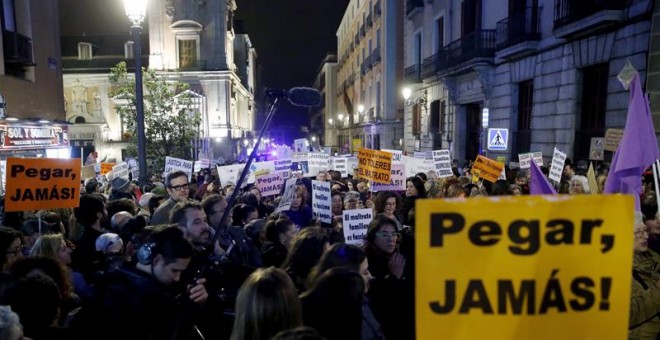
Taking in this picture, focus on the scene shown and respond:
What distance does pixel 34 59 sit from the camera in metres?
16.0

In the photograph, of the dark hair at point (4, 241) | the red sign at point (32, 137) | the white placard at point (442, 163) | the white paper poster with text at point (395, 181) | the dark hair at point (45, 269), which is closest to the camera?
the dark hair at point (45, 269)

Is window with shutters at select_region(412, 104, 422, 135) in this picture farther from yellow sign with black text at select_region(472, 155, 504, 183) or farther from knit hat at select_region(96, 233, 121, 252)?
knit hat at select_region(96, 233, 121, 252)

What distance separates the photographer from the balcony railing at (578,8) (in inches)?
472

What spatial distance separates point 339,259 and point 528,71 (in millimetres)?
15417

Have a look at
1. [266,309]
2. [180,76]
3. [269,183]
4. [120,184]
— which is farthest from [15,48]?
[180,76]

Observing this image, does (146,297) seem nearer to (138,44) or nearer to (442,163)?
(138,44)

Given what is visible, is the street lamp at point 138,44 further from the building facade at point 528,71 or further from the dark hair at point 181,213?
the building facade at point 528,71

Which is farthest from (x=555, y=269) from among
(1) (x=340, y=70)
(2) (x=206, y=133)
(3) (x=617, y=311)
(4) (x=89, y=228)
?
(1) (x=340, y=70)

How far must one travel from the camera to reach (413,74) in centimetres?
2795

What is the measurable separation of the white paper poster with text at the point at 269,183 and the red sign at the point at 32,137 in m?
9.13

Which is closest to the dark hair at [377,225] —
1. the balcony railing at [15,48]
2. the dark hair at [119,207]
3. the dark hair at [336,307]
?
the dark hair at [336,307]

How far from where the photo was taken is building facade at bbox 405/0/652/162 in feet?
40.5

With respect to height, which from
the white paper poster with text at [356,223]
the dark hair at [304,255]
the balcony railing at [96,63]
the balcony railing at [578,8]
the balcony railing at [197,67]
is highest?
the balcony railing at [96,63]

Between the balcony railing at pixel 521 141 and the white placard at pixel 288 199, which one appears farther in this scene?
the balcony railing at pixel 521 141
